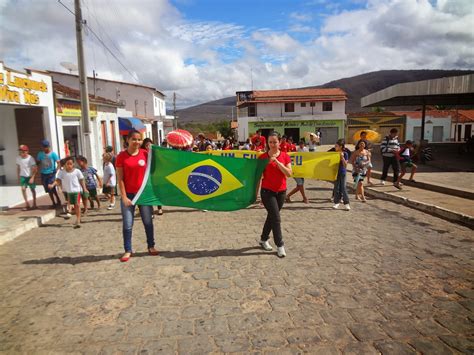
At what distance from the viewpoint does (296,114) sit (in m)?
47.3

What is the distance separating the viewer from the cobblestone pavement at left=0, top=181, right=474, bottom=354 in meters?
3.18

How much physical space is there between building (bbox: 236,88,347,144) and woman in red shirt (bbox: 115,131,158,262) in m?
42.1

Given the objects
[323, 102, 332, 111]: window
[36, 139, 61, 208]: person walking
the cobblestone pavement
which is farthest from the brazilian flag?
[323, 102, 332, 111]: window

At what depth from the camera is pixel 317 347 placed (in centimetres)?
305

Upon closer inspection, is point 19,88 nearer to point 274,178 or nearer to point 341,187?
point 274,178

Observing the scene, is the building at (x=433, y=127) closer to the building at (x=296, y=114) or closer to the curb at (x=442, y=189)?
the building at (x=296, y=114)

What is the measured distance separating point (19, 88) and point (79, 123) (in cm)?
511

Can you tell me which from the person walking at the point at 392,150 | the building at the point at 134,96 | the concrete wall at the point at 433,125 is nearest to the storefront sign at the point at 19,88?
the person walking at the point at 392,150

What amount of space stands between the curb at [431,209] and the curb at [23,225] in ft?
29.4

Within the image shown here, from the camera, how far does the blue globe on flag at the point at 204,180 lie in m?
5.88

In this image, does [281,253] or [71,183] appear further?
[71,183]

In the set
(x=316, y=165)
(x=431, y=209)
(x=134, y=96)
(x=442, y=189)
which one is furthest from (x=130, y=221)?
(x=134, y=96)

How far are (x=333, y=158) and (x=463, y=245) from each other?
406 centimetres

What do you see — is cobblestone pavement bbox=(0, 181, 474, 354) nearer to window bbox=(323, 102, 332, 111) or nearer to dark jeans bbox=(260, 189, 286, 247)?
dark jeans bbox=(260, 189, 286, 247)
